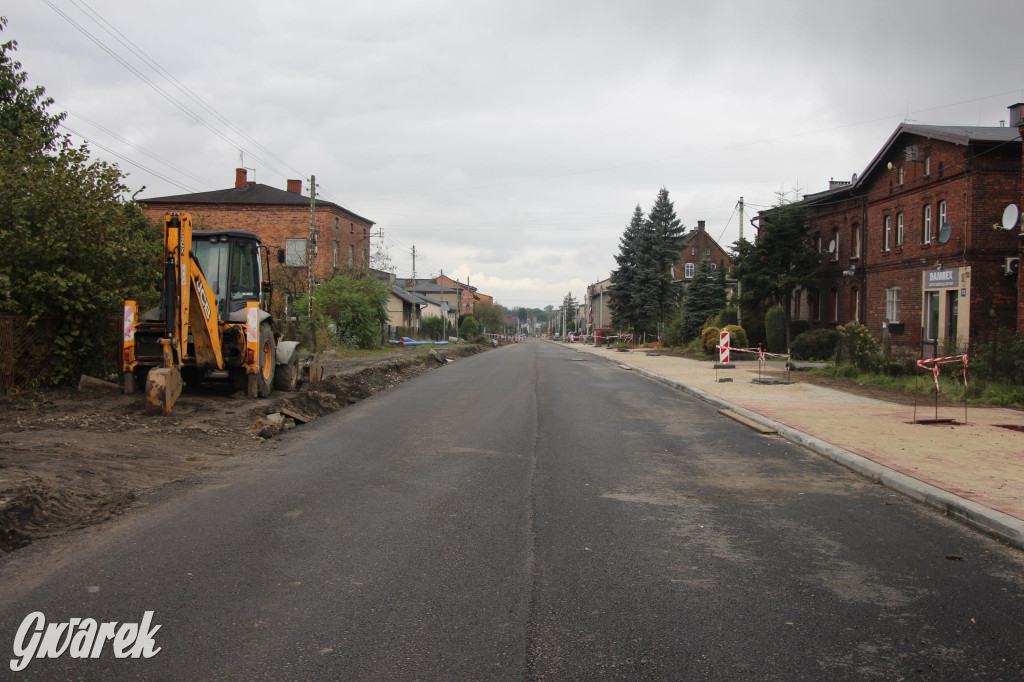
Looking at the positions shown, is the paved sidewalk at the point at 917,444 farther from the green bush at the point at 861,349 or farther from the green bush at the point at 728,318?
the green bush at the point at 728,318

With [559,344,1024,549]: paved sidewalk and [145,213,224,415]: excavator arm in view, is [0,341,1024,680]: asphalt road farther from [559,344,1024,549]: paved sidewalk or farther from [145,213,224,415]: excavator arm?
[145,213,224,415]: excavator arm

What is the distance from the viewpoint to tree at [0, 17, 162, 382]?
1176cm

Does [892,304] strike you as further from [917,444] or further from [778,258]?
[917,444]

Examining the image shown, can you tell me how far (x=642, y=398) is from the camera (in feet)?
56.2

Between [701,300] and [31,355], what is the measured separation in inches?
1493

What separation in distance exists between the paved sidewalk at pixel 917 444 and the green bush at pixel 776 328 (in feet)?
58.5

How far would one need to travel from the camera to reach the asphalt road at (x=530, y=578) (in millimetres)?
3537

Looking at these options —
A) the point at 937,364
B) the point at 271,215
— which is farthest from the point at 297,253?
the point at 937,364

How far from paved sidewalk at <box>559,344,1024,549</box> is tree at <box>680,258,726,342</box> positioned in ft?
87.5

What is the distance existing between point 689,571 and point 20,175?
42.1 ft

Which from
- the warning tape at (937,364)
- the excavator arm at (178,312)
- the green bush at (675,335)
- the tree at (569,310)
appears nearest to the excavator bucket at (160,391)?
the excavator arm at (178,312)

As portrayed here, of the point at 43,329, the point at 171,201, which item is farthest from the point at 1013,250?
the point at 171,201

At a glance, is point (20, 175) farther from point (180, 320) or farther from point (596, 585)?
point (596, 585)

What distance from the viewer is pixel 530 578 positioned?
4.63 meters
